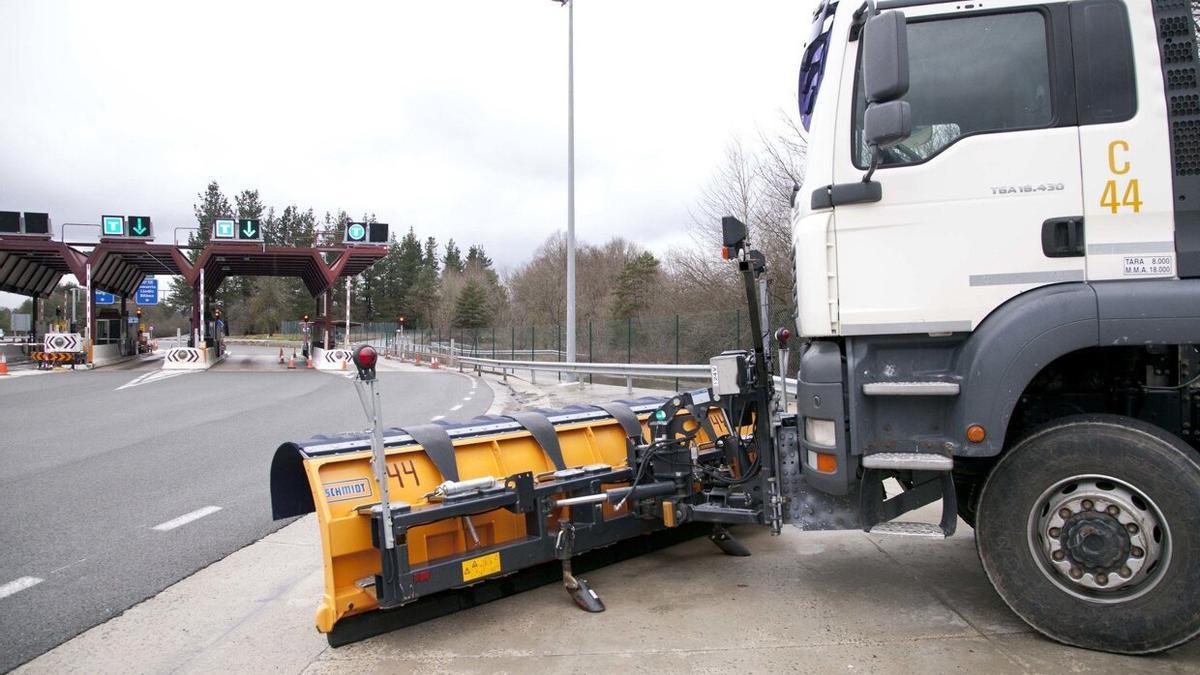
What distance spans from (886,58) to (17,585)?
19.6ft

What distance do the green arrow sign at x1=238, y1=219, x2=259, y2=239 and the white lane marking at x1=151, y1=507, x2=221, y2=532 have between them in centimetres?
2714

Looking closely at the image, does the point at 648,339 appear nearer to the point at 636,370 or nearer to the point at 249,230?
the point at 636,370

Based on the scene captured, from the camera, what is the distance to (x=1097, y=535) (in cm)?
337

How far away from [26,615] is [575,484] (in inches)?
129

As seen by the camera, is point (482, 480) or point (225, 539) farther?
point (225, 539)

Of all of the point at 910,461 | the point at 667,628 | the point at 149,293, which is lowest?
the point at 667,628

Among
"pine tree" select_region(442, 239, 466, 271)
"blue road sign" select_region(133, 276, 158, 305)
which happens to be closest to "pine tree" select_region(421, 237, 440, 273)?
"pine tree" select_region(442, 239, 466, 271)

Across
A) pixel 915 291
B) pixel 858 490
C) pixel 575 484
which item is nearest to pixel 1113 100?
pixel 915 291

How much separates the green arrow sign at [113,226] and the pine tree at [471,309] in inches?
1530

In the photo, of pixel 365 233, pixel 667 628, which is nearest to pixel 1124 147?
pixel 667 628

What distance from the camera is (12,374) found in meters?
25.6

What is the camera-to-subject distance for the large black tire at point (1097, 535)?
3.25m

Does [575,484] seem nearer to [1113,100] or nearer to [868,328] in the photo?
[868,328]

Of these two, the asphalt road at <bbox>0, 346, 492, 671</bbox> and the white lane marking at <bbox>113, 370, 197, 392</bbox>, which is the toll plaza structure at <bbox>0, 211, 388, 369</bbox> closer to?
the white lane marking at <bbox>113, 370, 197, 392</bbox>
